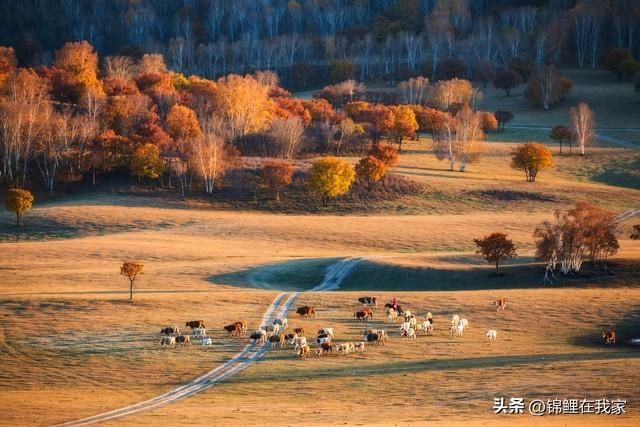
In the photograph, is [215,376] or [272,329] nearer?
[215,376]

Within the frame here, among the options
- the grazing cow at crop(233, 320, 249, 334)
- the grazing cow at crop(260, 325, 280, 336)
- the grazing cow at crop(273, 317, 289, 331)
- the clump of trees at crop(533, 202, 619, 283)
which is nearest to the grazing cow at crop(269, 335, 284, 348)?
the grazing cow at crop(260, 325, 280, 336)

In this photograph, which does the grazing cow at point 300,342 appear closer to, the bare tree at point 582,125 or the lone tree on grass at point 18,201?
the lone tree on grass at point 18,201

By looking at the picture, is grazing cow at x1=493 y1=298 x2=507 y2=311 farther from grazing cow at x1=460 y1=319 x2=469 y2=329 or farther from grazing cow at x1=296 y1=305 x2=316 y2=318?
grazing cow at x1=296 y1=305 x2=316 y2=318

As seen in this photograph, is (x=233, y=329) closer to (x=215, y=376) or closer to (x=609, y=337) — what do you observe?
(x=215, y=376)

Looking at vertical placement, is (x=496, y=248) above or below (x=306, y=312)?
above

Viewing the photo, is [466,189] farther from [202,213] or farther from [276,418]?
[276,418]

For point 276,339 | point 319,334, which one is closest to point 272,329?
point 276,339
